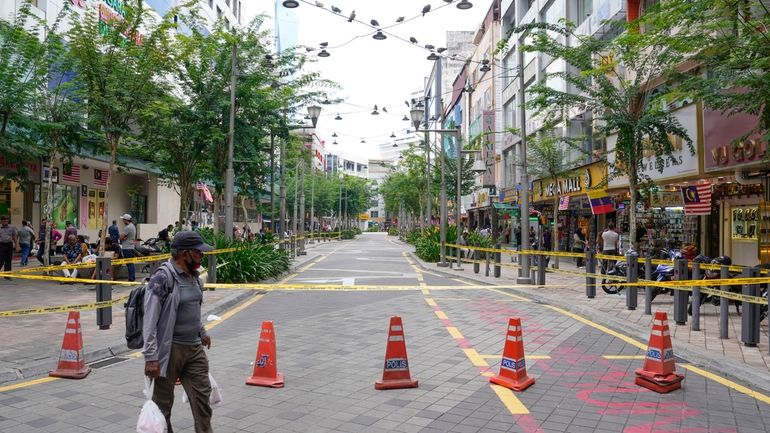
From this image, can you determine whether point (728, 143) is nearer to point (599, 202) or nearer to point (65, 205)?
point (599, 202)

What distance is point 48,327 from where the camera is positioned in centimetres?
931

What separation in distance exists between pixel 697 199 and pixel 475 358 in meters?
12.2

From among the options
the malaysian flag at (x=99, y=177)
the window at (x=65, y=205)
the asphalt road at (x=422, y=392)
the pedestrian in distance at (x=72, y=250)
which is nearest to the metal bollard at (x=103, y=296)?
the asphalt road at (x=422, y=392)

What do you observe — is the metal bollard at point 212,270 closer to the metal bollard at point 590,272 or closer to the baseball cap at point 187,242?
the metal bollard at point 590,272

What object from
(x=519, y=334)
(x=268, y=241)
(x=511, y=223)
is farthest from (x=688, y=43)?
(x=511, y=223)

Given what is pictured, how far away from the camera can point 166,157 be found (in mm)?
20688

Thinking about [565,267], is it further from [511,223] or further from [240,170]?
[511,223]

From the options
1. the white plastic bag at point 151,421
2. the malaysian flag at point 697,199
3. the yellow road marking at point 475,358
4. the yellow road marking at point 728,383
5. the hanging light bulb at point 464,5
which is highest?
the hanging light bulb at point 464,5

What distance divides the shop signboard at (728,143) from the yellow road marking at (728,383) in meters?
7.44

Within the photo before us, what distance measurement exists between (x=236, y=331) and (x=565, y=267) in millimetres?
18026

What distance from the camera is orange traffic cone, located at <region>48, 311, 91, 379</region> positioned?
6.57m

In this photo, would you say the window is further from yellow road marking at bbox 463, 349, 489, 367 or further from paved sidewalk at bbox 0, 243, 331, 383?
yellow road marking at bbox 463, 349, 489, 367

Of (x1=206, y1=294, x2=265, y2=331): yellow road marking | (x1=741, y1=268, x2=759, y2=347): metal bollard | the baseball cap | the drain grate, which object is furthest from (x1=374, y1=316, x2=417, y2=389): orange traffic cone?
(x1=741, y1=268, x2=759, y2=347): metal bollard

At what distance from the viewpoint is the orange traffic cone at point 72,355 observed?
6574 millimetres
